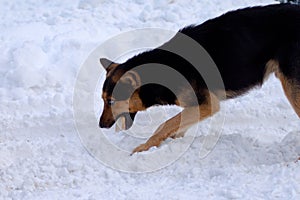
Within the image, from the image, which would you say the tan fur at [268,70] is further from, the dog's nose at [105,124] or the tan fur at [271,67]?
the dog's nose at [105,124]

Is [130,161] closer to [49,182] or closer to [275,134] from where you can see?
[49,182]

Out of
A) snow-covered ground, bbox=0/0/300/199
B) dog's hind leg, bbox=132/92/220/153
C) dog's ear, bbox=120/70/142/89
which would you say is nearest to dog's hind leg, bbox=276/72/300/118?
snow-covered ground, bbox=0/0/300/199

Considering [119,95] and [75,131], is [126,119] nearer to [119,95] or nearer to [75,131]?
[119,95]

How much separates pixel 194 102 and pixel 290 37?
1.24m

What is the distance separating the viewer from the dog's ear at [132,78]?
659 centimetres

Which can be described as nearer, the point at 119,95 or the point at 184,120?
the point at 119,95

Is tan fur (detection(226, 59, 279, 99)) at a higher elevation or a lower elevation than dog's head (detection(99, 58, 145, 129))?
higher

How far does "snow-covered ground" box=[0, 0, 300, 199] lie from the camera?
579cm

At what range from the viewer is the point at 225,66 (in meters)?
6.73

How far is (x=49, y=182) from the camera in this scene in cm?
605

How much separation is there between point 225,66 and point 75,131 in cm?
198

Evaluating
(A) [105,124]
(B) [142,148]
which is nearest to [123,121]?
(A) [105,124]

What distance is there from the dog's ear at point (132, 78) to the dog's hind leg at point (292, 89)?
1.51m

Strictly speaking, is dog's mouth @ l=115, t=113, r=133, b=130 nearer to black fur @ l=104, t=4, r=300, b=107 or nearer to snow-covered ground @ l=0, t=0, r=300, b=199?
black fur @ l=104, t=4, r=300, b=107
